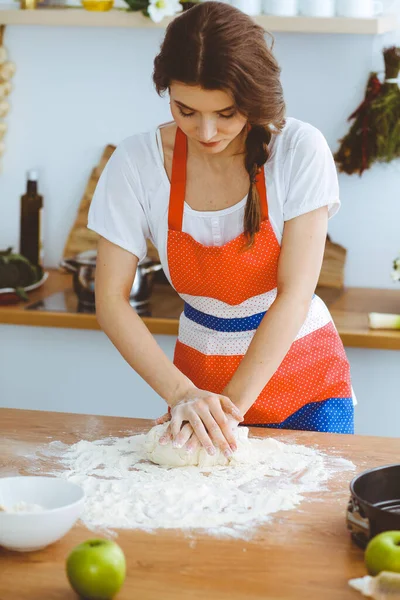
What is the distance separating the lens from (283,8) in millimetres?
2764

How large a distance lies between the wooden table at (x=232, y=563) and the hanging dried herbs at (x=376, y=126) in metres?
1.71

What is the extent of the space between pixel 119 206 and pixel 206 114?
36 cm

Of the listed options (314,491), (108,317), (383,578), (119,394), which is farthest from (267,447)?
(119,394)

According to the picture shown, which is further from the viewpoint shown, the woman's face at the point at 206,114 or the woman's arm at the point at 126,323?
the woman's arm at the point at 126,323

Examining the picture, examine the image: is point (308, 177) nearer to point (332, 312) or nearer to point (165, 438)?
point (165, 438)

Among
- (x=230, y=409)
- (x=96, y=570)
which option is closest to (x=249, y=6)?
(x=230, y=409)

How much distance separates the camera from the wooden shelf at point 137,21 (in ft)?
8.97

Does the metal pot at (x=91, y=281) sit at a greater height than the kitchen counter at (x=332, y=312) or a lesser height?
greater

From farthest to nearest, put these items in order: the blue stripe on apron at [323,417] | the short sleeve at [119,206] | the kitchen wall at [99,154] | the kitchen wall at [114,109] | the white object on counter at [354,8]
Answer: the kitchen wall at [114,109] → the kitchen wall at [99,154] → the white object on counter at [354,8] → the blue stripe on apron at [323,417] → the short sleeve at [119,206]

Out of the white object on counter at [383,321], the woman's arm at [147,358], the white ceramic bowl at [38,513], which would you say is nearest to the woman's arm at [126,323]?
the woman's arm at [147,358]

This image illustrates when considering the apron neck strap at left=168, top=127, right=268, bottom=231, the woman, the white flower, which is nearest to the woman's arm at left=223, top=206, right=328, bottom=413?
the woman

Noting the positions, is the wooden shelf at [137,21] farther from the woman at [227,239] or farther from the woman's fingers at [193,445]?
the woman's fingers at [193,445]

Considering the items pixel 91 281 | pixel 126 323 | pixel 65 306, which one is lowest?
pixel 65 306

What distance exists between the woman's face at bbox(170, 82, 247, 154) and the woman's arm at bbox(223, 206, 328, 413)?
264 mm
